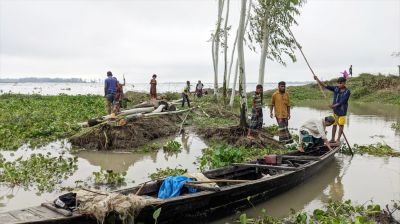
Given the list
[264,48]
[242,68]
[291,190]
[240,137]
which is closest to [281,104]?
[240,137]

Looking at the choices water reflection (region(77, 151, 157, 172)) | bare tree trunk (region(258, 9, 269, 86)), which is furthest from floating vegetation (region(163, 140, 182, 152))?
bare tree trunk (region(258, 9, 269, 86))

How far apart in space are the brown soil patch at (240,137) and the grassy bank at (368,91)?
2083cm

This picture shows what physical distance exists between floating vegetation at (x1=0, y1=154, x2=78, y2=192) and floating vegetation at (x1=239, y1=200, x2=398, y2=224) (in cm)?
393

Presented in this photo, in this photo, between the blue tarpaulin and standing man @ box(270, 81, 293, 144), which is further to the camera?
standing man @ box(270, 81, 293, 144)

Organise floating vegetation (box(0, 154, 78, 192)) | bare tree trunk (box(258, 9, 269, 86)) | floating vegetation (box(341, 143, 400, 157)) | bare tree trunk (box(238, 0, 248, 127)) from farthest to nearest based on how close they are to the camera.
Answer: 1. bare tree trunk (box(258, 9, 269, 86))
2. bare tree trunk (box(238, 0, 248, 127))
3. floating vegetation (box(341, 143, 400, 157))
4. floating vegetation (box(0, 154, 78, 192))

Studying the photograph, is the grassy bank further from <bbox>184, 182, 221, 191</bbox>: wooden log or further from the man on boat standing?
<bbox>184, 182, 221, 191</bbox>: wooden log

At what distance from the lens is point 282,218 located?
248 inches

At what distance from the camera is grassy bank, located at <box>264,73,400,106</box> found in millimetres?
31689

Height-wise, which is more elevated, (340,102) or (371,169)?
(340,102)

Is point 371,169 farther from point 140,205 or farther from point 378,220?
point 140,205

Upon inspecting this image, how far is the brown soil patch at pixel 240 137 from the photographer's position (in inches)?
447

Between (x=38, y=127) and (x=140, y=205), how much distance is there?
9532 mm

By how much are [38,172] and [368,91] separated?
3203 centimetres

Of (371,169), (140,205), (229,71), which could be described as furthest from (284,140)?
(229,71)
